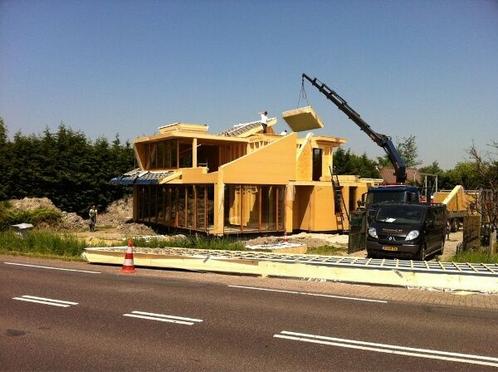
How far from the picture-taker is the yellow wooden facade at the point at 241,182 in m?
27.2

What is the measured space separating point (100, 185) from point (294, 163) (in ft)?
57.3

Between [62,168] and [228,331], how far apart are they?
33.8 metres

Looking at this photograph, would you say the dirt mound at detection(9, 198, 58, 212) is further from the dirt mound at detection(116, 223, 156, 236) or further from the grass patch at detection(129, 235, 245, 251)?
the grass patch at detection(129, 235, 245, 251)

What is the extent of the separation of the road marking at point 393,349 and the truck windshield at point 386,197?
50.6ft

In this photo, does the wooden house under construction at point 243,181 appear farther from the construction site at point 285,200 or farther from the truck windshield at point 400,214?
the truck windshield at point 400,214

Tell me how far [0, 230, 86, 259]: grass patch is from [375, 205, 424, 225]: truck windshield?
10.6 meters

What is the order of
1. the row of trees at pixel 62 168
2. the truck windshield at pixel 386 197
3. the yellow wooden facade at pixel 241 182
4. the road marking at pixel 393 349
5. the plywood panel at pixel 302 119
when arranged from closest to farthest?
the road marking at pixel 393 349 → the truck windshield at pixel 386 197 → the yellow wooden facade at pixel 241 182 → the plywood panel at pixel 302 119 → the row of trees at pixel 62 168

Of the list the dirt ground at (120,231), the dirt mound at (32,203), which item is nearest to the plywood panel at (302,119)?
the dirt ground at (120,231)

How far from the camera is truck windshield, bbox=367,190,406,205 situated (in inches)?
870

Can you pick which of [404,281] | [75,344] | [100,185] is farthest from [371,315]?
[100,185]

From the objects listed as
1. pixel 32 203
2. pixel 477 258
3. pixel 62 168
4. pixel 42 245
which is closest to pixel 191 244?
pixel 42 245

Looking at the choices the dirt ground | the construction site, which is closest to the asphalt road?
Answer: the construction site

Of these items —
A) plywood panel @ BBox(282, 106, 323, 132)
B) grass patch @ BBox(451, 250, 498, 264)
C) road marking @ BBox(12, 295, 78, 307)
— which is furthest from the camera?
plywood panel @ BBox(282, 106, 323, 132)

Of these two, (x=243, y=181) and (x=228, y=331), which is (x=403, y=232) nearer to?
(x=228, y=331)
